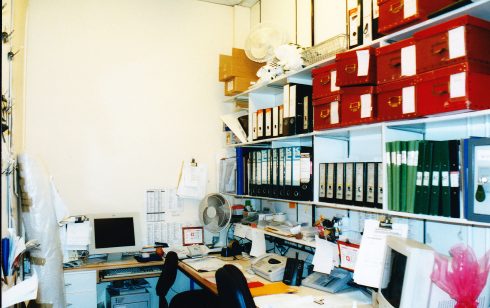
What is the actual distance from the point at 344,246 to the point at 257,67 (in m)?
2.04

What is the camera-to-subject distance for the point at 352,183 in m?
2.36

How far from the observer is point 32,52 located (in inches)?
133

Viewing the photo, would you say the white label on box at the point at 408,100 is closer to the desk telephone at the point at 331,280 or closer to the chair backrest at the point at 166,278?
the desk telephone at the point at 331,280

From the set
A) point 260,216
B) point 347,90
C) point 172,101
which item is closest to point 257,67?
point 172,101

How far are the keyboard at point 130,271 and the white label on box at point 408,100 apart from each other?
7.44 feet

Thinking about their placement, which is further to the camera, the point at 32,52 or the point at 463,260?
the point at 32,52

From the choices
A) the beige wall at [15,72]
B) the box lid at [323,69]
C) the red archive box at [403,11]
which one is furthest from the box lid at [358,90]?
the beige wall at [15,72]

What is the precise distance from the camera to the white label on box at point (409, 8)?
1896 millimetres

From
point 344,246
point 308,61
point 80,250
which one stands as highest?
point 308,61

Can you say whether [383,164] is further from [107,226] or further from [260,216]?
[107,226]

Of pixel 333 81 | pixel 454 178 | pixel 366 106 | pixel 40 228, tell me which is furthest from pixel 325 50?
pixel 40 228

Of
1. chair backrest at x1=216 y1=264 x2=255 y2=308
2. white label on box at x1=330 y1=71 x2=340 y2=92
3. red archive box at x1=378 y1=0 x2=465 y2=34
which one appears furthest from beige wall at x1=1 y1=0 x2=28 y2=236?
red archive box at x1=378 y1=0 x2=465 y2=34

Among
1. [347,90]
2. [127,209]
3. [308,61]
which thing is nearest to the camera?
[347,90]

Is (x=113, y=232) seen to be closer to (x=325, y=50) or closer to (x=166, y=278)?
(x=166, y=278)
